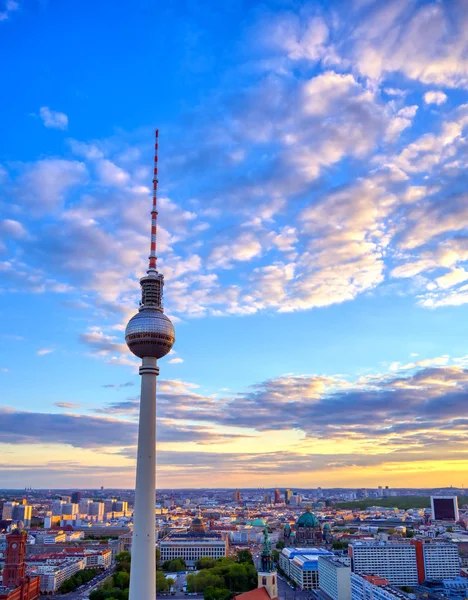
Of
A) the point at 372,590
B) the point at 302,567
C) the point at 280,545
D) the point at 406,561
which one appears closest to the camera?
the point at 372,590

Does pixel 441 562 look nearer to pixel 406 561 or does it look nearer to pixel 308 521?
pixel 406 561

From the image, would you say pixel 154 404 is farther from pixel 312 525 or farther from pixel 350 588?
pixel 312 525

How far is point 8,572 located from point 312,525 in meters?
104

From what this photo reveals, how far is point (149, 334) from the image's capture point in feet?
203

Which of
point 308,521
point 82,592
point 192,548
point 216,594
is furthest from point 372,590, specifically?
point 308,521

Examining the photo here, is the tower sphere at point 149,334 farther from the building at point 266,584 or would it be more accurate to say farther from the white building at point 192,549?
the white building at point 192,549

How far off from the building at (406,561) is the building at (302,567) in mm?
6701

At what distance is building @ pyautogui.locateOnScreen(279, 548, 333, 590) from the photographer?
11094cm

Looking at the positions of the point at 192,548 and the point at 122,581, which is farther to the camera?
the point at 192,548

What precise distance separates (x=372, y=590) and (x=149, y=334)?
165 feet

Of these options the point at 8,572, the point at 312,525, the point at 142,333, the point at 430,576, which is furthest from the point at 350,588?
the point at 312,525

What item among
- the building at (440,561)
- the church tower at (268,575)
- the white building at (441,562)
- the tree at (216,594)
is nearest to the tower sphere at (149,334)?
the church tower at (268,575)

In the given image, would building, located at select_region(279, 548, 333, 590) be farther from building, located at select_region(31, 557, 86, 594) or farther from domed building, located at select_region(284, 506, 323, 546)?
building, located at select_region(31, 557, 86, 594)

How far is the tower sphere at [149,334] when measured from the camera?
6200 cm
